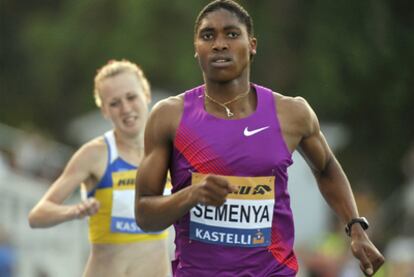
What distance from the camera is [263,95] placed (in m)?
6.25

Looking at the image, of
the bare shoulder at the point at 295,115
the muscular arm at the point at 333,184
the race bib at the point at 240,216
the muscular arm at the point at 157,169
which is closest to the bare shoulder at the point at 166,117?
the muscular arm at the point at 157,169

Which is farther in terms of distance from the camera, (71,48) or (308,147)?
(71,48)

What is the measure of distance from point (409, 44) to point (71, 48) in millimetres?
6649

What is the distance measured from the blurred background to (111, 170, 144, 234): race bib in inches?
→ 282

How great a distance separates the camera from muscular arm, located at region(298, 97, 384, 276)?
615 cm

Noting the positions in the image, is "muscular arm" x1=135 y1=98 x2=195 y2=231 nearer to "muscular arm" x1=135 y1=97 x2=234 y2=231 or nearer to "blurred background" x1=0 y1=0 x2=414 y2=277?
"muscular arm" x1=135 y1=97 x2=234 y2=231

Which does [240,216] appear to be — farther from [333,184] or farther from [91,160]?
[91,160]

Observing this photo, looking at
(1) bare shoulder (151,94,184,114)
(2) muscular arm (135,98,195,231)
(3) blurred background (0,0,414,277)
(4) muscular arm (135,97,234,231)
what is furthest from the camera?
(3) blurred background (0,0,414,277)

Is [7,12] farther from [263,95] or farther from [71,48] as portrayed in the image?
[263,95]

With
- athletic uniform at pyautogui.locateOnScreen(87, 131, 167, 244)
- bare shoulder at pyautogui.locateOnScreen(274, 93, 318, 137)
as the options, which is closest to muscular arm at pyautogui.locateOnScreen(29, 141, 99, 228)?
athletic uniform at pyautogui.locateOnScreen(87, 131, 167, 244)

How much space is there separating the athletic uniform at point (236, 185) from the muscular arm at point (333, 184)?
0.70ft

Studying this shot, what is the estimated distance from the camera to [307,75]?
19.9 m

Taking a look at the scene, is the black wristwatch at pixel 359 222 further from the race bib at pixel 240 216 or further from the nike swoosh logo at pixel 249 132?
the nike swoosh logo at pixel 249 132

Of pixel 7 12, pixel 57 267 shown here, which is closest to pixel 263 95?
pixel 57 267
